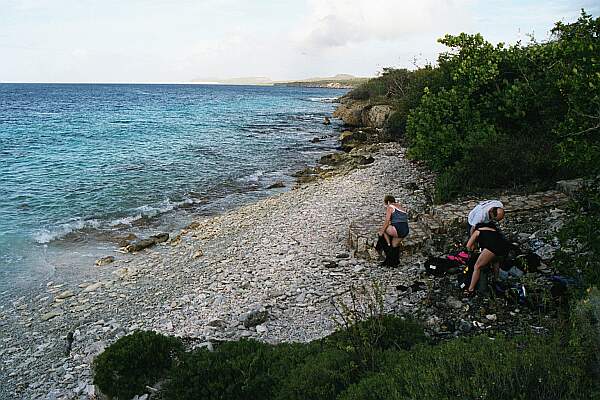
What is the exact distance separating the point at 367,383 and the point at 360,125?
42.9m

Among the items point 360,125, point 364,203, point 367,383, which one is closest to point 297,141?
point 360,125

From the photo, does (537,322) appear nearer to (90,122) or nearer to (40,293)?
(40,293)

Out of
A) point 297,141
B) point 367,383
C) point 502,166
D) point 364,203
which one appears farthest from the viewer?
point 297,141

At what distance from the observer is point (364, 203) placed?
16141mm

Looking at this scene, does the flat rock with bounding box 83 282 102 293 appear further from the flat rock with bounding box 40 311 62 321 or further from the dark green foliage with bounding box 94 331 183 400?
the dark green foliage with bounding box 94 331 183 400

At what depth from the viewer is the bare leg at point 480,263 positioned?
7.97 meters

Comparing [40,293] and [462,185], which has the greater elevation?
[462,185]

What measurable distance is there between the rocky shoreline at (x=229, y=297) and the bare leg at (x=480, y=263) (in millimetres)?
348

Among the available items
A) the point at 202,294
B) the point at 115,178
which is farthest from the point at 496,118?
the point at 115,178

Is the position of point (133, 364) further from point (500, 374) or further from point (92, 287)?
point (92, 287)

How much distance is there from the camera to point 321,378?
5094 mm

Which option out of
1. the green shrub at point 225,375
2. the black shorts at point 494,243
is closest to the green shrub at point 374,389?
the green shrub at point 225,375

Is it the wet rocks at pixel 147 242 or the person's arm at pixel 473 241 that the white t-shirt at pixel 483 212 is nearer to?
the person's arm at pixel 473 241

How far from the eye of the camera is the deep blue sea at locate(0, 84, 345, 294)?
15711 millimetres
